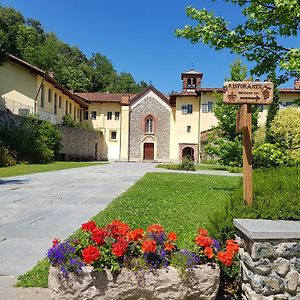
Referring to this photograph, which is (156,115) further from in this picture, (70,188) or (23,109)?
(70,188)

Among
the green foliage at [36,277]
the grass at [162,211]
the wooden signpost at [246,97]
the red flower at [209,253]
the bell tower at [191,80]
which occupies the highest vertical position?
the bell tower at [191,80]

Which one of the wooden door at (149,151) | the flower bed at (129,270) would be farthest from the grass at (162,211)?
the wooden door at (149,151)

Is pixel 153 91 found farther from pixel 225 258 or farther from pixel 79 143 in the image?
pixel 225 258

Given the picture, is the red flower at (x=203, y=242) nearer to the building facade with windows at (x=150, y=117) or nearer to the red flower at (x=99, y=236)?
the red flower at (x=99, y=236)

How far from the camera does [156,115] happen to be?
43688 mm

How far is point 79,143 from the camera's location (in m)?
38.9

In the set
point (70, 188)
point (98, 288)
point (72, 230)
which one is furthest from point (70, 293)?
point (70, 188)

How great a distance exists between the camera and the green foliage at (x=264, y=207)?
3.85m

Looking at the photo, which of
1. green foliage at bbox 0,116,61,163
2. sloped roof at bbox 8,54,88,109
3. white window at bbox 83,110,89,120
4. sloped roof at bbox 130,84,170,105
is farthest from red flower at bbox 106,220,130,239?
white window at bbox 83,110,89,120

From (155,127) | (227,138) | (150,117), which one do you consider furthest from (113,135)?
(227,138)

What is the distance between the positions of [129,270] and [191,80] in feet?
134

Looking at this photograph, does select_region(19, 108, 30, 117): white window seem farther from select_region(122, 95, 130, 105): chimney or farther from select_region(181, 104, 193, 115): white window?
select_region(181, 104, 193, 115): white window

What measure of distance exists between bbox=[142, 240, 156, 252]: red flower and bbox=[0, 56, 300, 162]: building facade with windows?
34138 mm

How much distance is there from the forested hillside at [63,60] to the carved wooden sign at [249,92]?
122 ft
